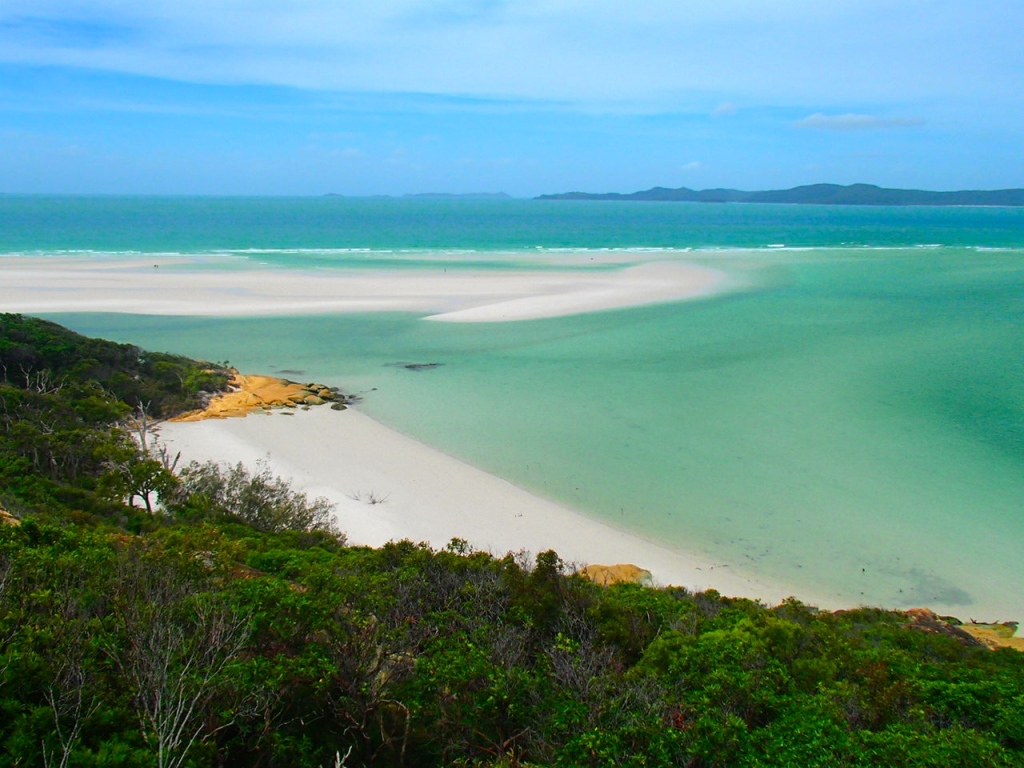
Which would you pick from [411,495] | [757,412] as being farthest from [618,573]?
[757,412]

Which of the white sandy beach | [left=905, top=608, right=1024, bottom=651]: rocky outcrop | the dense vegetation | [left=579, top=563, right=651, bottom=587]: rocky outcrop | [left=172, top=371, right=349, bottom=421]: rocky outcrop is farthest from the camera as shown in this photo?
[left=172, top=371, right=349, bottom=421]: rocky outcrop

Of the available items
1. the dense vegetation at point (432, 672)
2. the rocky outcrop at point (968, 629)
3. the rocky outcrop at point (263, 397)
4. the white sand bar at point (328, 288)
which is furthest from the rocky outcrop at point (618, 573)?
the white sand bar at point (328, 288)

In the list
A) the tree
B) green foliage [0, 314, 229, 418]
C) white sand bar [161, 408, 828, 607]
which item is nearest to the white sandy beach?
white sand bar [161, 408, 828, 607]

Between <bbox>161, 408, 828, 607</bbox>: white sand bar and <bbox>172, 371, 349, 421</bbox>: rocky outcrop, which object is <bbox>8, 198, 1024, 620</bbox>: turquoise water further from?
<bbox>172, 371, 349, 421</bbox>: rocky outcrop

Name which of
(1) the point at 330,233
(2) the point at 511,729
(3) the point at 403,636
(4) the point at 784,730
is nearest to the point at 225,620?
(3) the point at 403,636

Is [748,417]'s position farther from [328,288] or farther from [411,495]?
[328,288]

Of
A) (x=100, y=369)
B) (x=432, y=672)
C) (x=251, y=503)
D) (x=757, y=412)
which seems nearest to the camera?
(x=432, y=672)
